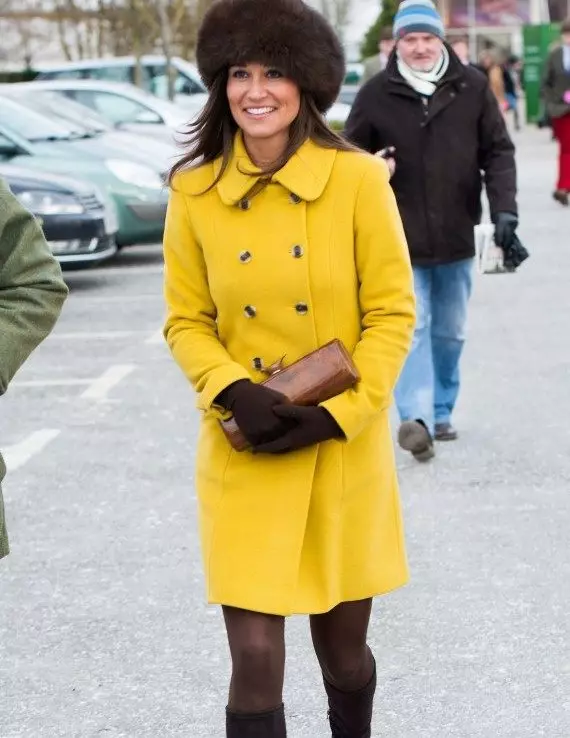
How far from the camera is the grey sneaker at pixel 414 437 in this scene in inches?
280

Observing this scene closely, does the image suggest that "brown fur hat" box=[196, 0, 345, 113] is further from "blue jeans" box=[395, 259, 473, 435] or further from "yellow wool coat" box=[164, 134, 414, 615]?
"blue jeans" box=[395, 259, 473, 435]

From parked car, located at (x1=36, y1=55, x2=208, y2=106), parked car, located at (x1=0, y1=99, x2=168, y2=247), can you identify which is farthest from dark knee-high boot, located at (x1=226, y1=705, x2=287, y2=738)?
parked car, located at (x1=36, y1=55, x2=208, y2=106)

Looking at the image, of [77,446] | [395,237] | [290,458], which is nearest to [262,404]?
[290,458]

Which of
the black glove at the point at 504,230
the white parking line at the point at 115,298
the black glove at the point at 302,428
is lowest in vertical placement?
the white parking line at the point at 115,298

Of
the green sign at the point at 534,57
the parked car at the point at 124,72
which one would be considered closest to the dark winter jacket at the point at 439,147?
the parked car at the point at 124,72

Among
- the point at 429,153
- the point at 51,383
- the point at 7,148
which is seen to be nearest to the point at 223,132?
the point at 429,153

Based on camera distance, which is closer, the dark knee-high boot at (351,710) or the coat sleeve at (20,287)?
the coat sleeve at (20,287)

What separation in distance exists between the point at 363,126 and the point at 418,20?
48 cm

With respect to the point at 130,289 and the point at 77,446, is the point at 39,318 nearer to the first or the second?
the point at 77,446

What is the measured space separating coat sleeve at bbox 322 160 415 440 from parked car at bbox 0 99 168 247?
1148cm

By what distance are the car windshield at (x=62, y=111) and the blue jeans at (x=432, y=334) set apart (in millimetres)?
8753

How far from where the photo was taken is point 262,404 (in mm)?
3316

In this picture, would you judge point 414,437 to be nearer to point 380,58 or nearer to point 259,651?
point 259,651

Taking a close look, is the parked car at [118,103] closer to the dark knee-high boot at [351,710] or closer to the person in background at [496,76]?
the person in background at [496,76]
